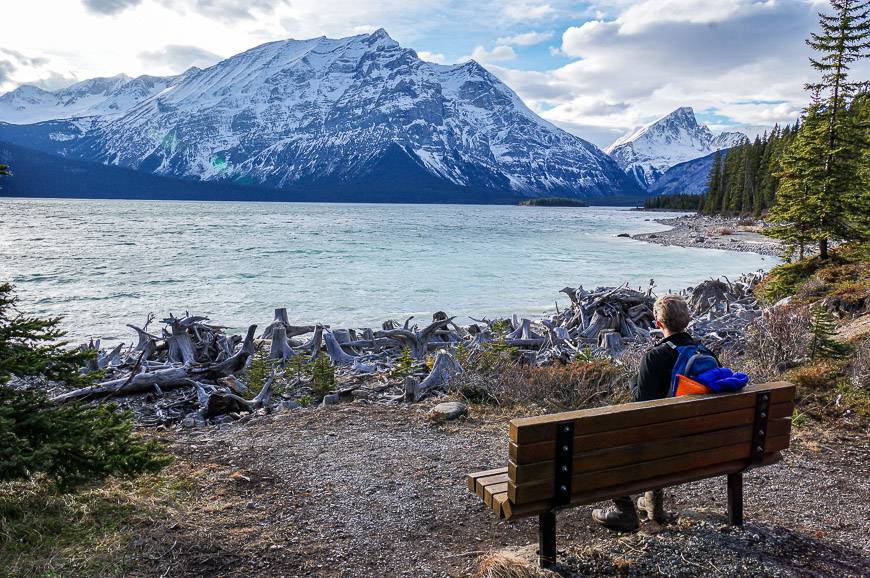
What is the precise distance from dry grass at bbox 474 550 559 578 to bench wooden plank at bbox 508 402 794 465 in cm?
76

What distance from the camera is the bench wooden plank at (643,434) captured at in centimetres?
330

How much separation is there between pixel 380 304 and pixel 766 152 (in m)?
81.5

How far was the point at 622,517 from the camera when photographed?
4.33 metres

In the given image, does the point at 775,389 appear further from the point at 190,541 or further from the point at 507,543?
the point at 190,541

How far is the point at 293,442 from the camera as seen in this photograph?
22.7ft

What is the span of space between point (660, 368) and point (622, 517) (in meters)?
1.18

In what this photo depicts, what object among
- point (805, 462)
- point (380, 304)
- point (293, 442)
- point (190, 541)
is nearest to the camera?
point (190, 541)

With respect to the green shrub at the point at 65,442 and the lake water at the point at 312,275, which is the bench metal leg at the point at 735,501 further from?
the lake water at the point at 312,275

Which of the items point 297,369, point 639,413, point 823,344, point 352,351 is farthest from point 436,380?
point 639,413

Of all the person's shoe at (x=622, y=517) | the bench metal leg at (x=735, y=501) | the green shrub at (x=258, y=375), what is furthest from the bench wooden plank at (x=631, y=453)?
the green shrub at (x=258, y=375)

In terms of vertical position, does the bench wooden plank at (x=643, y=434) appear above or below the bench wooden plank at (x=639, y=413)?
below

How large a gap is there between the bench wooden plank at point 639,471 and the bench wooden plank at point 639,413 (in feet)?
0.92

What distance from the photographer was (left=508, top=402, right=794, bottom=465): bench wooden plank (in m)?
3.30

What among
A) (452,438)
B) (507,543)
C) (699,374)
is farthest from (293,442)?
(699,374)
